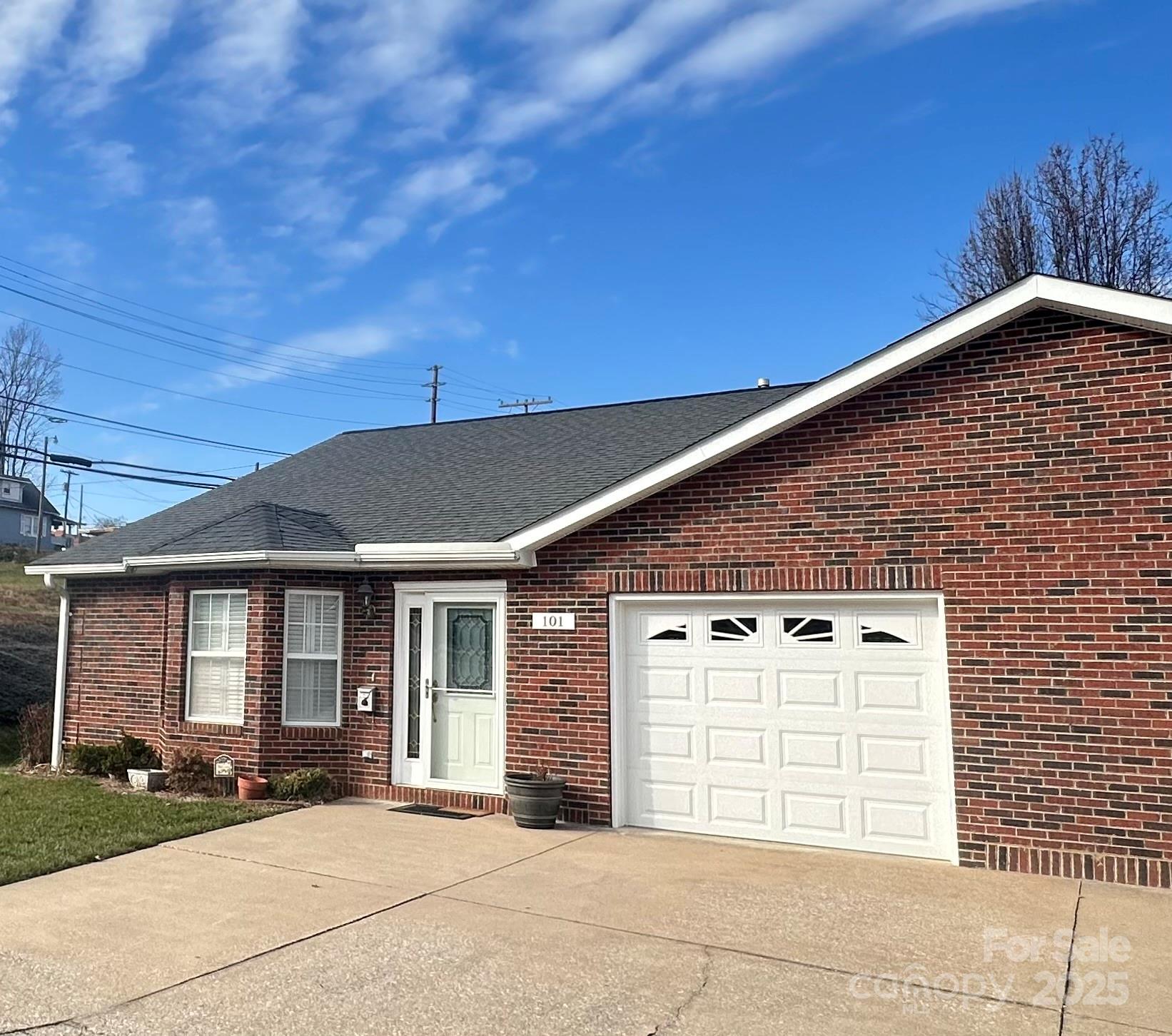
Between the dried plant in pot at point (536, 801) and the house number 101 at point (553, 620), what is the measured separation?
4.91 feet

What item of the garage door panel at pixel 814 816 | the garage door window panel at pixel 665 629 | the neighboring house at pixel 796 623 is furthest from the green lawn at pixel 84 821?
the garage door panel at pixel 814 816

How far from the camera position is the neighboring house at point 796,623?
24.2 ft

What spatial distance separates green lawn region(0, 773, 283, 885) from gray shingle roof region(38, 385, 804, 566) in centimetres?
282

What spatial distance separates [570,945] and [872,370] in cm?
533

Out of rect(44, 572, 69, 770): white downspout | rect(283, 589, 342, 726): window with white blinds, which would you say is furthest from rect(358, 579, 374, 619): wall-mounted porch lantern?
rect(44, 572, 69, 770): white downspout

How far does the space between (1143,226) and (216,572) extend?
72.1 ft

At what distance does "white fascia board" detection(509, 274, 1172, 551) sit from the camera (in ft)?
24.6

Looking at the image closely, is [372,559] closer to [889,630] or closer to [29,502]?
[889,630]

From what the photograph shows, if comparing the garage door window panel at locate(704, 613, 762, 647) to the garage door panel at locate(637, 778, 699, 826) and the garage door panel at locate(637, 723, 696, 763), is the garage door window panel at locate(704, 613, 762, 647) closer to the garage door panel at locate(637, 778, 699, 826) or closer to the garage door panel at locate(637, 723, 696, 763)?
the garage door panel at locate(637, 723, 696, 763)

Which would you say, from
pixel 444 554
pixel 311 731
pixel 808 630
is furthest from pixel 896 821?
pixel 311 731

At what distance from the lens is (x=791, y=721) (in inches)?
335

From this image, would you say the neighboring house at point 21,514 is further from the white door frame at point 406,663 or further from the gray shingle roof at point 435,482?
the white door frame at point 406,663

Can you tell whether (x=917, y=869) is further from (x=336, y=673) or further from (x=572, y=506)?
(x=336, y=673)

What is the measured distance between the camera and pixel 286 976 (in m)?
5.17
